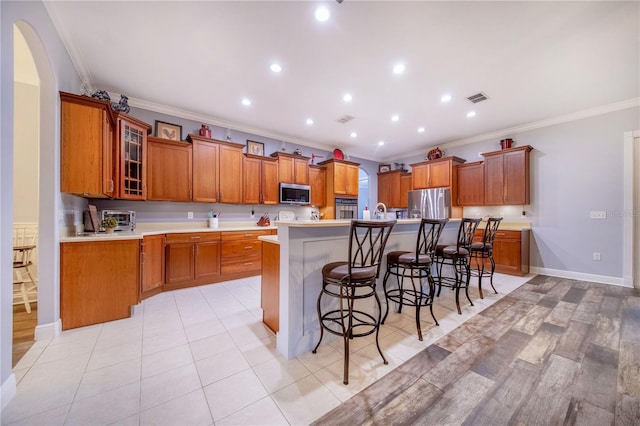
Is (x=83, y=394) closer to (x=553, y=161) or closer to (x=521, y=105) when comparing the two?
(x=521, y=105)

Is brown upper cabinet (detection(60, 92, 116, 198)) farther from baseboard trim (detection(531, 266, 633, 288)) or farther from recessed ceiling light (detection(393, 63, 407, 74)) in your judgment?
baseboard trim (detection(531, 266, 633, 288))

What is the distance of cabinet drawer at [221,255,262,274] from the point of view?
397cm

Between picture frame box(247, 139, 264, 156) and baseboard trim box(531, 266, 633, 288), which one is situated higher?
picture frame box(247, 139, 264, 156)

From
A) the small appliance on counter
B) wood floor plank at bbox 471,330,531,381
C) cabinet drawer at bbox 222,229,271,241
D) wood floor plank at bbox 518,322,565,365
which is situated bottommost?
wood floor plank at bbox 518,322,565,365

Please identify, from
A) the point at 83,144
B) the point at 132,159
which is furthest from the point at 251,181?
the point at 83,144

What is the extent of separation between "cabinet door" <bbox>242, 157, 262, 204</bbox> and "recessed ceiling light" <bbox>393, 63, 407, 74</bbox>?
2.89m

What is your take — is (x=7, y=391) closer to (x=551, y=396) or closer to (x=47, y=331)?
(x=47, y=331)

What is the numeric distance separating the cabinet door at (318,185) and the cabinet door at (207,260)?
8.00 feet

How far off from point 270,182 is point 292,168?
0.61 metres

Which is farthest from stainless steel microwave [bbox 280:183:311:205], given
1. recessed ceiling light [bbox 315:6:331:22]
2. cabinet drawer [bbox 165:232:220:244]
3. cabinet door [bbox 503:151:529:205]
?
cabinet door [bbox 503:151:529:205]

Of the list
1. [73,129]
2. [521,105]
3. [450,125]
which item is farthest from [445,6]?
[73,129]

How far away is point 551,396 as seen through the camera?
58.8 inches

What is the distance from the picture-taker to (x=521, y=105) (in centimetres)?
375

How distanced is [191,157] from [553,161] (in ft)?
21.1
